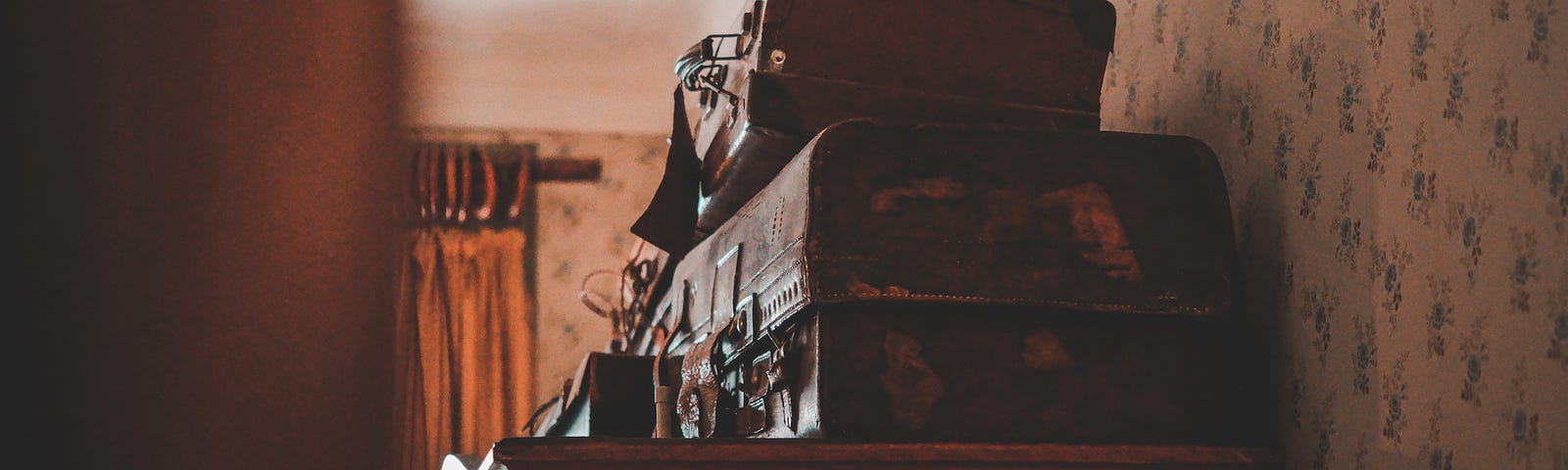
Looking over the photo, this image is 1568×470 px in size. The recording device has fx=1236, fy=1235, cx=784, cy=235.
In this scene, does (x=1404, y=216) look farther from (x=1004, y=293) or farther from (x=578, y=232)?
(x=578, y=232)

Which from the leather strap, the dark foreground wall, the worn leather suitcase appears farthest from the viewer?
the leather strap

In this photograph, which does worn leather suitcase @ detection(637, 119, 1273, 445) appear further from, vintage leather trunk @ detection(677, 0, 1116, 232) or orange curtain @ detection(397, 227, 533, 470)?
orange curtain @ detection(397, 227, 533, 470)

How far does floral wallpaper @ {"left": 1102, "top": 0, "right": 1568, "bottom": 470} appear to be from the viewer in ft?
3.20

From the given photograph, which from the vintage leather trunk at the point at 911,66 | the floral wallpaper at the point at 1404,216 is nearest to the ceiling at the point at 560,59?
the vintage leather trunk at the point at 911,66

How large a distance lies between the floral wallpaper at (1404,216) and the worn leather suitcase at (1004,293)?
0.36 ft

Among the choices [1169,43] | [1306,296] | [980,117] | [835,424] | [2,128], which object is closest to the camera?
[2,128]

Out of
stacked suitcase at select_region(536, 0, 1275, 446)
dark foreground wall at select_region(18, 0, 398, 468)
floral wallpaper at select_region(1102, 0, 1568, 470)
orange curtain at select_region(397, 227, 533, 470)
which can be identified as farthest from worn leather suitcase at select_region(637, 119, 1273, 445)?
orange curtain at select_region(397, 227, 533, 470)

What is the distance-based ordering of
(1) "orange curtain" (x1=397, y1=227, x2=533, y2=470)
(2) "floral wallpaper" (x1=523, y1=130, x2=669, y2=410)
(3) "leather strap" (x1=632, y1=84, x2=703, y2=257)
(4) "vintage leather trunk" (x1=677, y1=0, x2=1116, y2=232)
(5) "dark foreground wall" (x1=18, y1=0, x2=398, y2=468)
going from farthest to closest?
1. (2) "floral wallpaper" (x1=523, y1=130, x2=669, y2=410)
2. (1) "orange curtain" (x1=397, y1=227, x2=533, y2=470)
3. (3) "leather strap" (x1=632, y1=84, x2=703, y2=257)
4. (4) "vintage leather trunk" (x1=677, y1=0, x2=1116, y2=232)
5. (5) "dark foreground wall" (x1=18, y1=0, x2=398, y2=468)

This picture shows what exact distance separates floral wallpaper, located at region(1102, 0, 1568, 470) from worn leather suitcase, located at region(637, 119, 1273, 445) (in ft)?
0.36

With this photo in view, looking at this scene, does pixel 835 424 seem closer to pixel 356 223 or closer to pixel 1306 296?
pixel 1306 296

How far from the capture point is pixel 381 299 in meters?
0.27

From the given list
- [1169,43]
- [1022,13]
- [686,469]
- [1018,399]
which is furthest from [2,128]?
[1169,43]

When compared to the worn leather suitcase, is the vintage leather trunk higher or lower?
higher

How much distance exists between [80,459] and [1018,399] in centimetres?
101
